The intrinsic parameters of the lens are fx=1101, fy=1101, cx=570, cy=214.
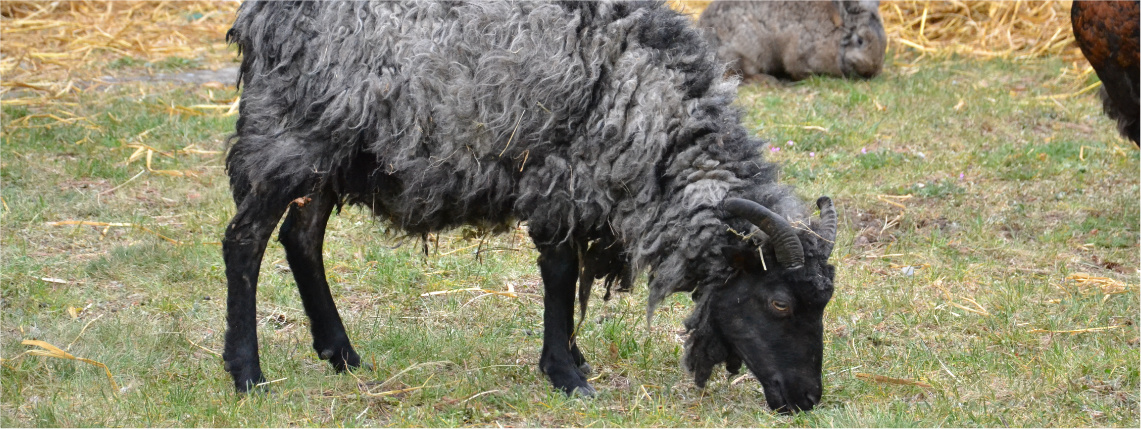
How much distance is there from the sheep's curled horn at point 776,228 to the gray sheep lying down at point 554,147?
1 cm

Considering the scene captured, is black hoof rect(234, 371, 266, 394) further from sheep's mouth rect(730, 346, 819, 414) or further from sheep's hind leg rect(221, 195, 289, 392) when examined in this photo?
sheep's mouth rect(730, 346, 819, 414)

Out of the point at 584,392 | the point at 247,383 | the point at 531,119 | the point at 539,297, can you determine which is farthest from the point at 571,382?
the point at 539,297

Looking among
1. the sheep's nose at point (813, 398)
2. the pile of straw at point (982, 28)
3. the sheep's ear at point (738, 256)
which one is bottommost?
the pile of straw at point (982, 28)

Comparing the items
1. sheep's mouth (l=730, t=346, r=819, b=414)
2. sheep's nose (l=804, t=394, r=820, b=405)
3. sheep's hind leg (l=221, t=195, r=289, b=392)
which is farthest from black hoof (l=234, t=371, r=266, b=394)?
sheep's nose (l=804, t=394, r=820, b=405)

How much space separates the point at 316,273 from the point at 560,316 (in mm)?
1089

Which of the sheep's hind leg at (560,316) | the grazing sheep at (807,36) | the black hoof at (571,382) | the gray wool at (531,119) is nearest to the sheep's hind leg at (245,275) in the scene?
the gray wool at (531,119)

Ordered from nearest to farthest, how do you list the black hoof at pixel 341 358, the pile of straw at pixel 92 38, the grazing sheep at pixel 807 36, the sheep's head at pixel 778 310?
1. the sheep's head at pixel 778 310
2. the black hoof at pixel 341 358
3. the pile of straw at pixel 92 38
4. the grazing sheep at pixel 807 36

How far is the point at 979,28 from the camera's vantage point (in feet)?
39.8

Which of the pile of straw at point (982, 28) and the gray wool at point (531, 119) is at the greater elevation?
the gray wool at point (531, 119)

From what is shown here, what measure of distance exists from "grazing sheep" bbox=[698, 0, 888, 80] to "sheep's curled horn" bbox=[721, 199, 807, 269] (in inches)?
255

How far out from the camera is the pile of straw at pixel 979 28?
37.8 feet

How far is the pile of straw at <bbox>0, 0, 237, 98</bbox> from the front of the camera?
9469 mm

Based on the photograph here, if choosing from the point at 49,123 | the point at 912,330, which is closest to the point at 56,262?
the point at 49,123

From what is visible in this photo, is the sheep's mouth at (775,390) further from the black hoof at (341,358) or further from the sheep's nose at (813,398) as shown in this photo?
the black hoof at (341,358)
